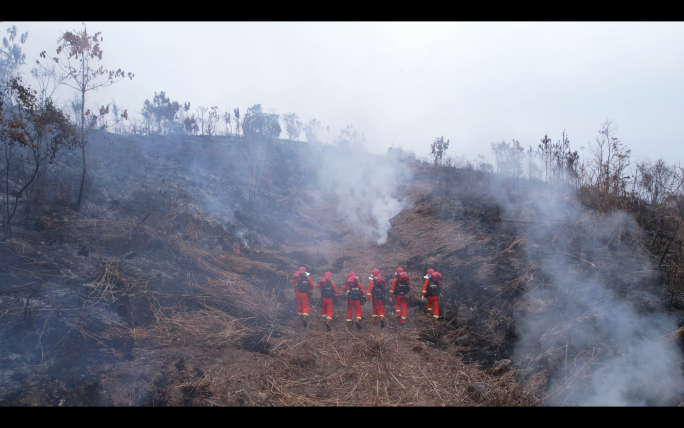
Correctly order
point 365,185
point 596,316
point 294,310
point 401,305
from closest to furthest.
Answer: point 596,316 < point 401,305 < point 294,310 < point 365,185

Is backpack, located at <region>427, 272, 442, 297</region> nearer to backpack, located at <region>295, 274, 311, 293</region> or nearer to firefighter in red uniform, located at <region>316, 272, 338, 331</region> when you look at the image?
firefighter in red uniform, located at <region>316, 272, 338, 331</region>

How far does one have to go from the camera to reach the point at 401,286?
8.14 meters

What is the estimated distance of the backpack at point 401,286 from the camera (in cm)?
811

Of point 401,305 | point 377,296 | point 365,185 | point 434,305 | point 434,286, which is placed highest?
point 365,185

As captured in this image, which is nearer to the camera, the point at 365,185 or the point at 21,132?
the point at 21,132

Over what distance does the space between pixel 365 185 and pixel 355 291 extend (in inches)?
546

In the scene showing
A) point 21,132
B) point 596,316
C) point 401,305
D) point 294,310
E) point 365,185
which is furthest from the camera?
point 365,185

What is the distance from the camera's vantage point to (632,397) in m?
4.51

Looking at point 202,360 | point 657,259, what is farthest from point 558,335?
point 202,360

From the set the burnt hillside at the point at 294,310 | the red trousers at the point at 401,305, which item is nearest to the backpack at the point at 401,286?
the red trousers at the point at 401,305

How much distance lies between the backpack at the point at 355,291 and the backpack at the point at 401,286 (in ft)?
3.24

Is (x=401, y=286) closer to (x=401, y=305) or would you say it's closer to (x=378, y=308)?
(x=401, y=305)

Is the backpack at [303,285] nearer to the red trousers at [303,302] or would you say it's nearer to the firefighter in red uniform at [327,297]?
Result: the red trousers at [303,302]

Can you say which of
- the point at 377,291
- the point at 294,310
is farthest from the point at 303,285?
the point at 377,291
